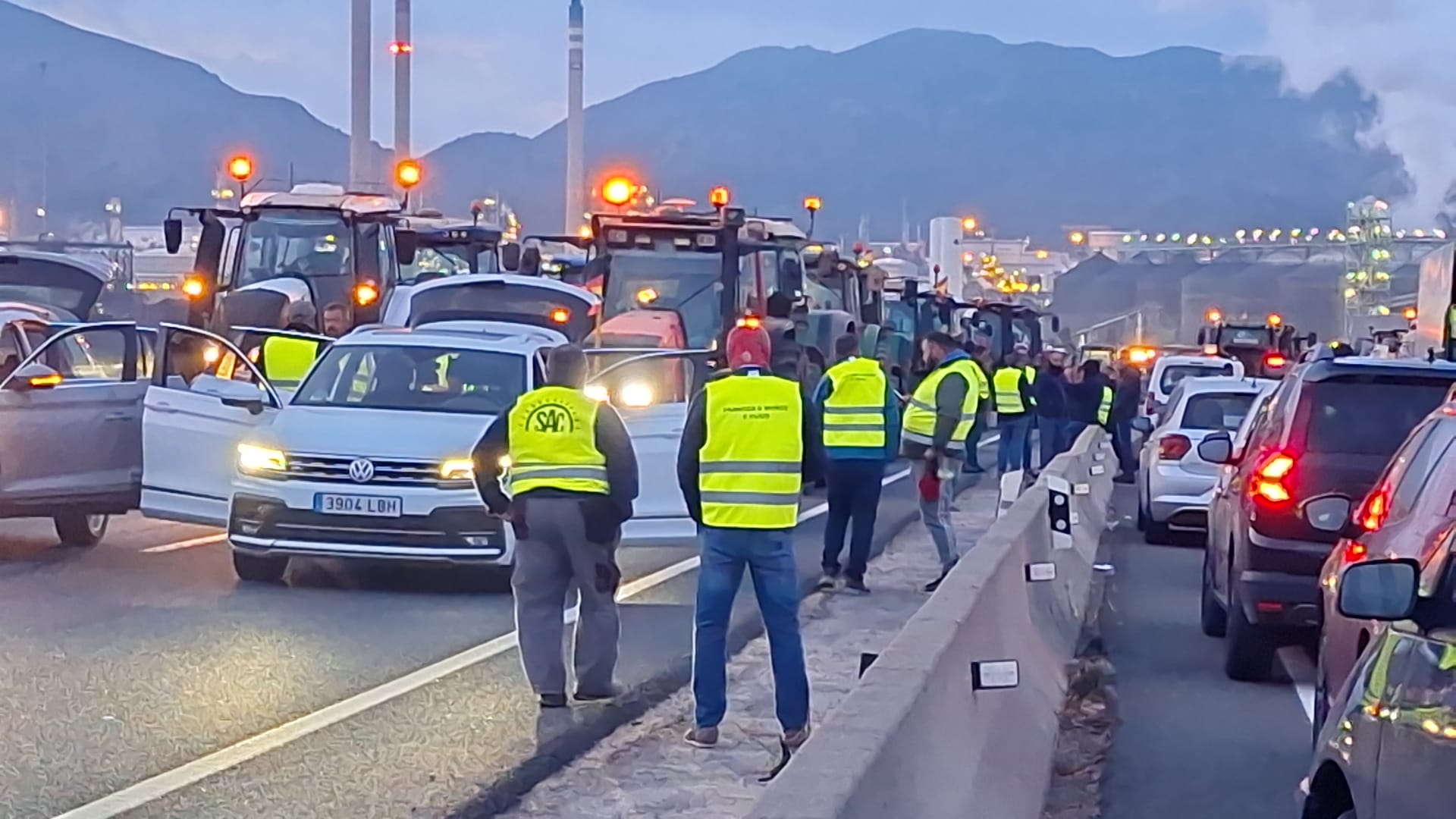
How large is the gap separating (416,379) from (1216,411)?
9659 mm

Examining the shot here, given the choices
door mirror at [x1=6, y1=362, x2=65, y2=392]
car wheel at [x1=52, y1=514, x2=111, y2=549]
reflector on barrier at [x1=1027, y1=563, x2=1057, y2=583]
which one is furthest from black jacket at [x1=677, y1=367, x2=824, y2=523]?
car wheel at [x1=52, y1=514, x2=111, y2=549]

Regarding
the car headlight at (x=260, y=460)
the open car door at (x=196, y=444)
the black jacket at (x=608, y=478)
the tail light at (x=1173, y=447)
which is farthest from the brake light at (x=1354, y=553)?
the tail light at (x=1173, y=447)

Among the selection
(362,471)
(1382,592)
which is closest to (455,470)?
(362,471)

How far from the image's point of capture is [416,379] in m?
15.4

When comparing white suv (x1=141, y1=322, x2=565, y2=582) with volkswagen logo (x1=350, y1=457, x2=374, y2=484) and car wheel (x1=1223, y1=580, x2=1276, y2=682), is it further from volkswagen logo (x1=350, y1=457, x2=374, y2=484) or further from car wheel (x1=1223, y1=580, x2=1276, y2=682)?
car wheel (x1=1223, y1=580, x2=1276, y2=682)

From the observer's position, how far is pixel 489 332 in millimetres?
16516

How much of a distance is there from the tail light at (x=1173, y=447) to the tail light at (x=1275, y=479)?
28.9 feet

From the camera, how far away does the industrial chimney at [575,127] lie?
58562 mm

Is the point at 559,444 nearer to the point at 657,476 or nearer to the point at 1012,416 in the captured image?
the point at 657,476

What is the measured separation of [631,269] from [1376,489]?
1840 centimetres

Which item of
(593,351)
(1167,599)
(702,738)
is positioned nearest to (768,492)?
(702,738)

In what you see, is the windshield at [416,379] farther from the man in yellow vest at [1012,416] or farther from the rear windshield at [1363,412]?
the man in yellow vest at [1012,416]

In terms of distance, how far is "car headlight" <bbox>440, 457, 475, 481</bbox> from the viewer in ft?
46.1

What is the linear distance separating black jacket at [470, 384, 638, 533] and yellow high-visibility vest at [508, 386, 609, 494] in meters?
0.03
